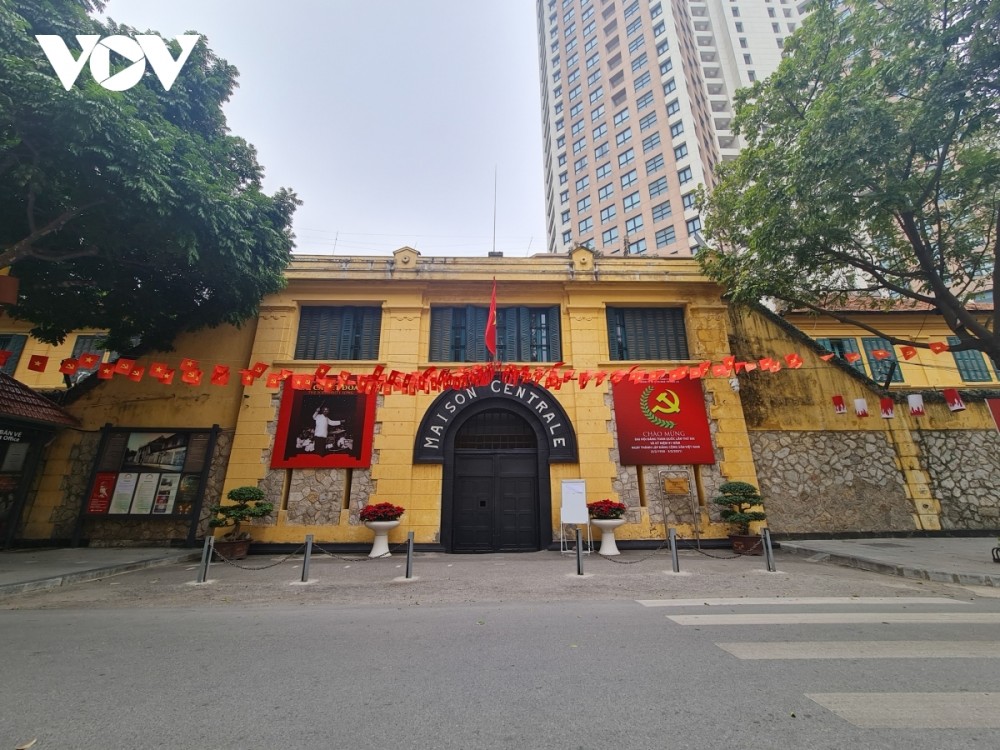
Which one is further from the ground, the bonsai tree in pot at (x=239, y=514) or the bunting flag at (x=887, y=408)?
the bunting flag at (x=887, y=408)

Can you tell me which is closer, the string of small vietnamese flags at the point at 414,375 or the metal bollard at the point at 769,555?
the metal bollard at the point at 769,555

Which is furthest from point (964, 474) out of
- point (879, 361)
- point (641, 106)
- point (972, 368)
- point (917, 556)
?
point (641, 106)

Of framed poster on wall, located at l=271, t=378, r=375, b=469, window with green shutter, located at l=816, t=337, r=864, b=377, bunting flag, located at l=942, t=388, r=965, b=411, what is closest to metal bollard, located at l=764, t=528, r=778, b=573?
framed poster on wall, located at l=271, t=378, r=375, b=469

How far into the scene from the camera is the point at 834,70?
10.7 metres

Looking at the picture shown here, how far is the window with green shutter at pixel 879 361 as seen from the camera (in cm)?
1722

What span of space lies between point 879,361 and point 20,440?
30166 mm

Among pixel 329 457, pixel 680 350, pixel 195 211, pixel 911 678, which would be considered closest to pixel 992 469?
pixel 680 350

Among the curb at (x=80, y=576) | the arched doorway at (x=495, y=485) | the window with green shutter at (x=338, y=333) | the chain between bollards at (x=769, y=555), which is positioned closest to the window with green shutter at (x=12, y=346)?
the window with green shutter at (x=338, y=333)

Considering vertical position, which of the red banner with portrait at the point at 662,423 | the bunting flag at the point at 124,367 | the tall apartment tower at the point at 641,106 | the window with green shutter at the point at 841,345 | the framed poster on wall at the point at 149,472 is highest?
the tall apartment tower at the point at 641,106

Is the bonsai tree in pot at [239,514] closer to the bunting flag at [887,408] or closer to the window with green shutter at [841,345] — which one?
the bunting flag at [887,408]

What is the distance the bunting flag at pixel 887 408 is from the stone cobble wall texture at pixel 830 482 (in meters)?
0.63

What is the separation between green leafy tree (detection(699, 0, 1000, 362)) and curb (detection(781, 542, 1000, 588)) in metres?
5.22

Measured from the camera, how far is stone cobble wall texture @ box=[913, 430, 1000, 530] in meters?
13.1

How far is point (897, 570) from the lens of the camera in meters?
8.69
